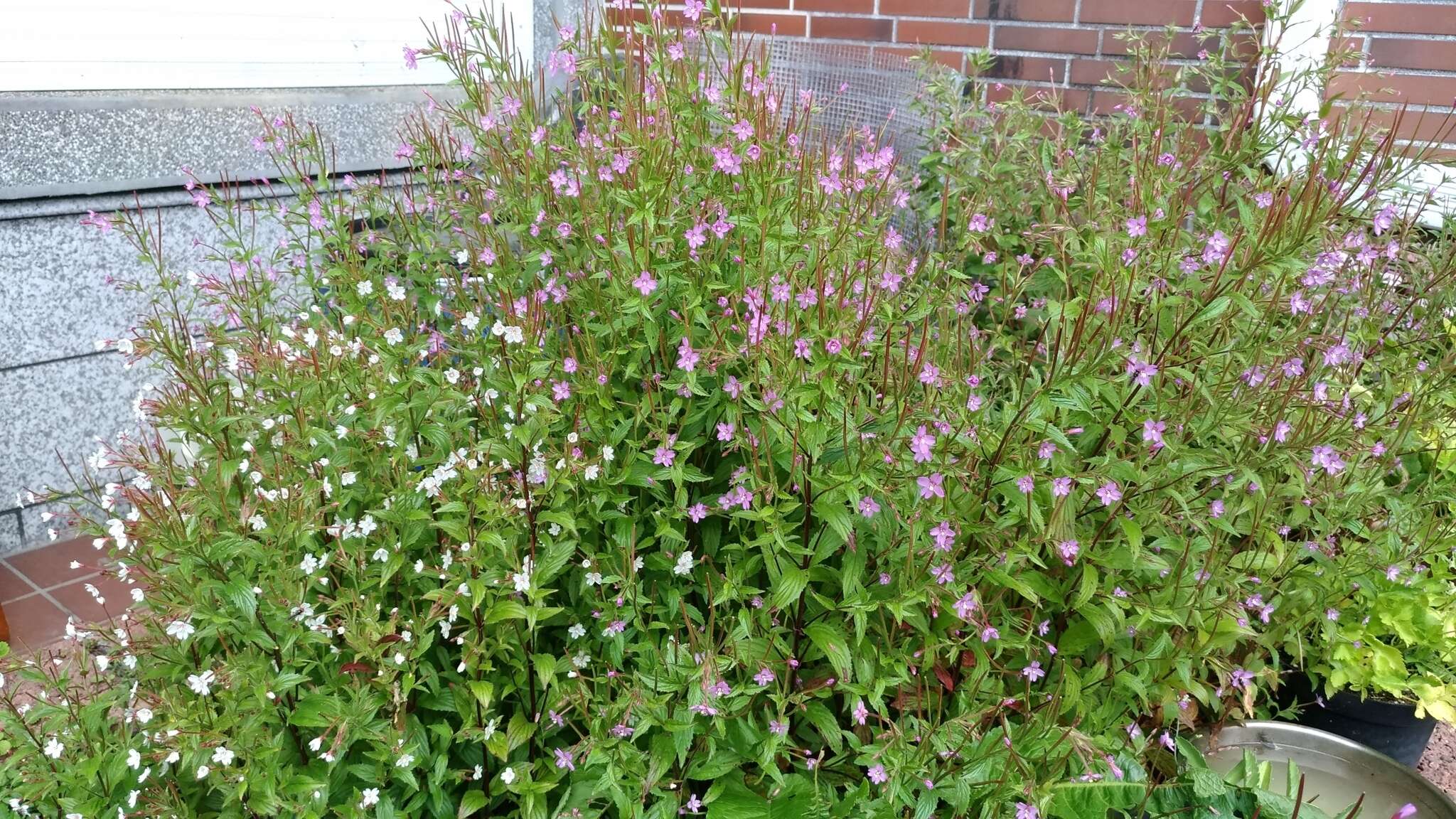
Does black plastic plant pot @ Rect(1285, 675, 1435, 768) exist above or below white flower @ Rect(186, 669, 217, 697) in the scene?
below

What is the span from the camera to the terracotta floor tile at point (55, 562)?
3240mm

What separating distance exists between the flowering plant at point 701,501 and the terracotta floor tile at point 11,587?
4.71ft

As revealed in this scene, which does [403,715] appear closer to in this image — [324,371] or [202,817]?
[202,817]

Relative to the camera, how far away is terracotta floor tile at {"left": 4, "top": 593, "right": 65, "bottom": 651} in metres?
Answer: 2.91

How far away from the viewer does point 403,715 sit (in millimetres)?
1662

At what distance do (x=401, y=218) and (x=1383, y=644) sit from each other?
243 cm

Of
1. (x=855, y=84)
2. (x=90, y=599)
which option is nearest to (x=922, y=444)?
(x=855, y=84)

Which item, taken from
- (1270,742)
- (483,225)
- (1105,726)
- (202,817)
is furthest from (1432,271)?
(202,817)

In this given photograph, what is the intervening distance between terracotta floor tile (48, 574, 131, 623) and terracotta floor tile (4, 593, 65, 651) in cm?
3

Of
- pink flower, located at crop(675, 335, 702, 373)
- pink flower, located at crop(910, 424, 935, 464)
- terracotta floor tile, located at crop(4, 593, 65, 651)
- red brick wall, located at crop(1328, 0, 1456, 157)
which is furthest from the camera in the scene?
red brick wall, located at crop(1328, 0, 1456, 157)

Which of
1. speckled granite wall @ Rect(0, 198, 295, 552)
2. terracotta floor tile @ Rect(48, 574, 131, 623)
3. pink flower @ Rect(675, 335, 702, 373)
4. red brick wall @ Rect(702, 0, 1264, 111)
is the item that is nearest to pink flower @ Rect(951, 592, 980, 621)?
pink flower @ Rect(675, 335, 702, 373)

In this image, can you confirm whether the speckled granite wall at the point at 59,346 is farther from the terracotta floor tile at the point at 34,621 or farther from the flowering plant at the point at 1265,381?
the flowering plant at the point at 1265,381

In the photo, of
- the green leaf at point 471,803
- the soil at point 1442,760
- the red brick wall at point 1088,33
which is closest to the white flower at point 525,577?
the green leaf at point 471,803

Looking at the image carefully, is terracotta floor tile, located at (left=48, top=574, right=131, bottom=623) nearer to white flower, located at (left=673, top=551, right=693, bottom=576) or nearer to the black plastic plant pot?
white flower, located at (left=673, top=551, right=693, bottom=576)
